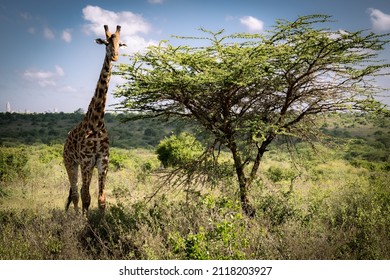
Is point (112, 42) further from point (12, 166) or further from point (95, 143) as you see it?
point (12, 166)

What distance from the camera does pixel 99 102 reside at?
5703 millimetres

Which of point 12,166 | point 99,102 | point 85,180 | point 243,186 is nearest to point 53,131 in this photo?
point 12,166

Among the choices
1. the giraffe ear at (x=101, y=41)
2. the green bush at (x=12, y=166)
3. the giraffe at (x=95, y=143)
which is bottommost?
the green bush at (x=12, y=166)

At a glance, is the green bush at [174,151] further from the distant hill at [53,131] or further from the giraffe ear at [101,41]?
the distant hill at [53,131]

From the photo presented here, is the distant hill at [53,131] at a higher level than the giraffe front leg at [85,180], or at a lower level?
higher

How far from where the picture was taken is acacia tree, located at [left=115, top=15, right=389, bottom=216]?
5039mm

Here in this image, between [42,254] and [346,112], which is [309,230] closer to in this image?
[346,112]

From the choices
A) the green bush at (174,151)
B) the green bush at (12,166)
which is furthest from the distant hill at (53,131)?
the green bush at (12,166)

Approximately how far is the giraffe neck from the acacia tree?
0.77 ft

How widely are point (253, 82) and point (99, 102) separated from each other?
7.61ft

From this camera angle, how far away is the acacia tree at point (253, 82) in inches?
198

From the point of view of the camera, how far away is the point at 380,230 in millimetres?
4758

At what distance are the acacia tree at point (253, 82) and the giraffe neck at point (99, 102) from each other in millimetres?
Answer: 233

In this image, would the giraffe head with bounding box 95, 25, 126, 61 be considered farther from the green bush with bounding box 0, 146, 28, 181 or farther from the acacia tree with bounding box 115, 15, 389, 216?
the green bush with bounding box 0, 146, 28, 181
